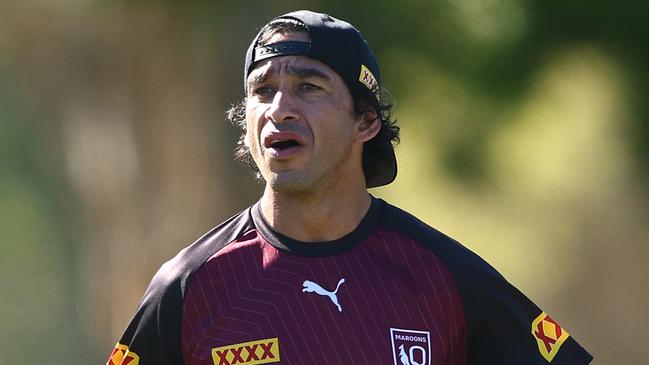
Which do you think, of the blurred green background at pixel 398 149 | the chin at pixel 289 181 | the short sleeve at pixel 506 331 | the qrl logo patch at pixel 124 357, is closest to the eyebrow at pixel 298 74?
the chin at pixel 289 181

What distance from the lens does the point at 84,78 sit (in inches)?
346

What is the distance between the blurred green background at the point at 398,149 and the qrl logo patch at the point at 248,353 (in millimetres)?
4812

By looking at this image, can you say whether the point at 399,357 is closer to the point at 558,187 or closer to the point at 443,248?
the point at 443,248

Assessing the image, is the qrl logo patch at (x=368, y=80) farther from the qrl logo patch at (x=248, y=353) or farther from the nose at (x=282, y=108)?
the qrl logo patch at (x=248, y=353)

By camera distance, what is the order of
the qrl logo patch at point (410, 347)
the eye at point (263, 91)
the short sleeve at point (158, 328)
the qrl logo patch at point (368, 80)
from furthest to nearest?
the qrl logo patch at point (368, 80) → the eye at point (263, 91) → the short sleeve at point (158, 328) → the qrl logo patch at point (410, 347)

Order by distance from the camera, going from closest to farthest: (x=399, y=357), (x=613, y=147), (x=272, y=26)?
(x=399, y=357) → (x=272, y=26) → (x=613, y=147)

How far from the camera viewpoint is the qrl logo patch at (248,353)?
347 centimetres

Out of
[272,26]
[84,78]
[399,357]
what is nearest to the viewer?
[399,357]

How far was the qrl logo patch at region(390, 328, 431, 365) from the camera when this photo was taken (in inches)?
136

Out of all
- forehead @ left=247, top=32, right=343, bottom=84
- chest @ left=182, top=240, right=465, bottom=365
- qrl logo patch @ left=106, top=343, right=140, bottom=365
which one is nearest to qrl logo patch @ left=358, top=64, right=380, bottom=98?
forehead @ left=247, top=32, right=343, bottom=84

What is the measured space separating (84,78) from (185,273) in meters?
5.46

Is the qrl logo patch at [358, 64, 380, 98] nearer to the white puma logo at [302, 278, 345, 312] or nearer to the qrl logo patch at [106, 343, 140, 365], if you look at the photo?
the white puma logo at [302, 278, 345, 312]

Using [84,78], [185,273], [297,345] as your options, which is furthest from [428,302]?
[84,78]

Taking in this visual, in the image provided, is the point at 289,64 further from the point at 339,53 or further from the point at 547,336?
the point at 547,336
